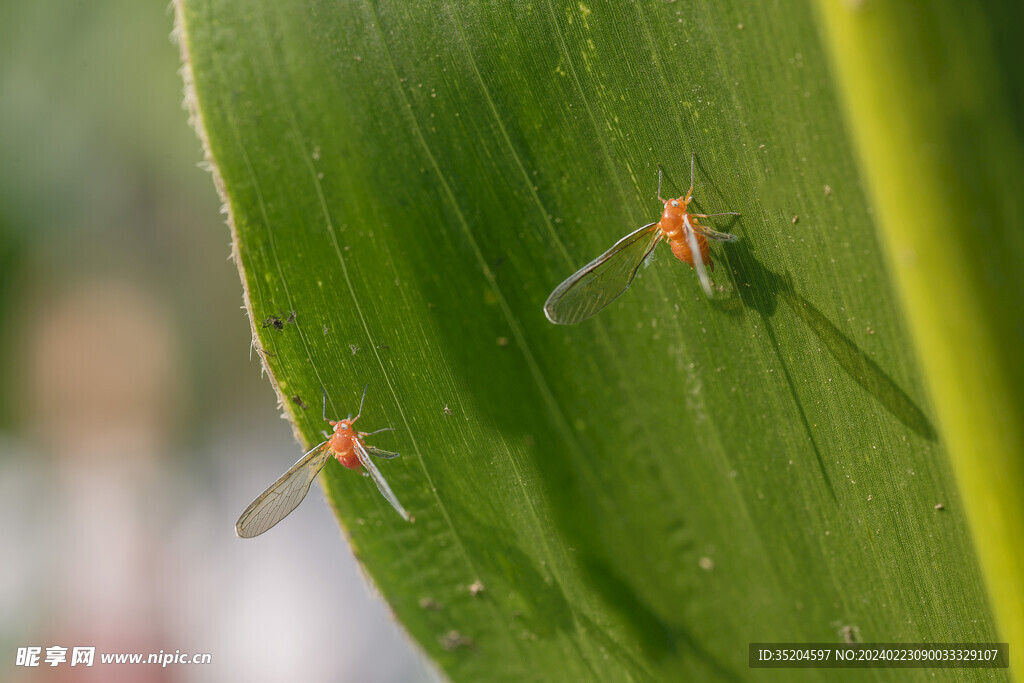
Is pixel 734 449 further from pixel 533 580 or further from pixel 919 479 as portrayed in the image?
pixel 533 580

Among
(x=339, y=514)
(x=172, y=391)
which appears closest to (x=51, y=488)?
(x=172, y=391)

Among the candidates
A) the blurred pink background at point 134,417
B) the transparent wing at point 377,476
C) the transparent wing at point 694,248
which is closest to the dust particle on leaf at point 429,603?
the transparent wing at point 377,476

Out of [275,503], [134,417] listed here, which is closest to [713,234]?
[275,503]

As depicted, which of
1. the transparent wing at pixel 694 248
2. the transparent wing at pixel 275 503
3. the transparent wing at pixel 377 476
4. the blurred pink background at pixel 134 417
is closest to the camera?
the transparent wing at pixel 694 248

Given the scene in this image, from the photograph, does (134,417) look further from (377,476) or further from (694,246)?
(694,246)

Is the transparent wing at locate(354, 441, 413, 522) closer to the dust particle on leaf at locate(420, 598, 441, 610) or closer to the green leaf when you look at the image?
the green leaf

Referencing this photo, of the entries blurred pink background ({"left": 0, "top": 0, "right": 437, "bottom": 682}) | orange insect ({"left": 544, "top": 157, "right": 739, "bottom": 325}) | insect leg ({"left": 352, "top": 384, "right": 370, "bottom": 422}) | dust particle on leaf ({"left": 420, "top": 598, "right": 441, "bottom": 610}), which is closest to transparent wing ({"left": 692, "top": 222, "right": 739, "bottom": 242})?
orange insect ({"left": 544, "top": 157, "right": 739, "bottom": 325})

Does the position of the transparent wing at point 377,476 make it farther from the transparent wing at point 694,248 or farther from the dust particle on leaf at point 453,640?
the transparent wing at point 694,248
